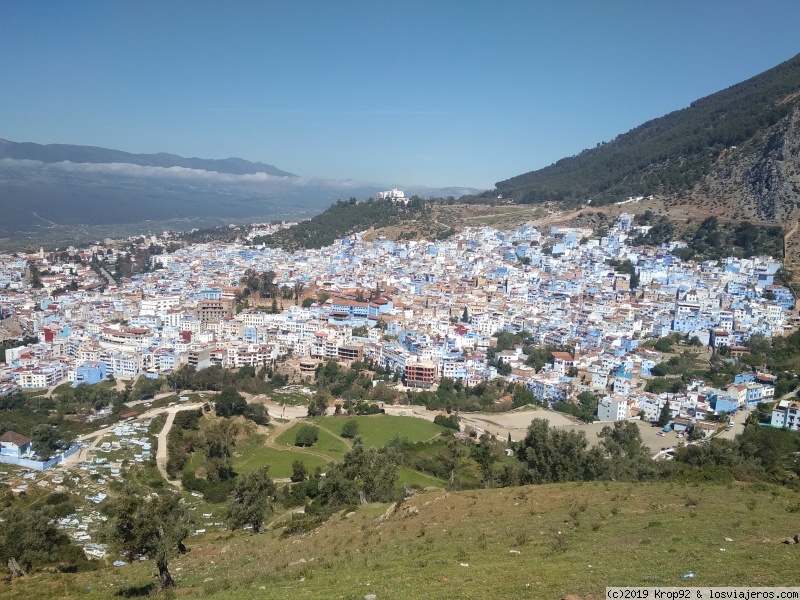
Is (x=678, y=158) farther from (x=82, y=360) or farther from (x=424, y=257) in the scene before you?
(x=82, y=360)

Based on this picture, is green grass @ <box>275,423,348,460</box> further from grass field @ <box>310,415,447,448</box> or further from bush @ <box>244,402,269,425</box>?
bush @ <box>244,402,269,425</box>

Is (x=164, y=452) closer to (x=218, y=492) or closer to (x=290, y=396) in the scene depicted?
(x=218, y=492)

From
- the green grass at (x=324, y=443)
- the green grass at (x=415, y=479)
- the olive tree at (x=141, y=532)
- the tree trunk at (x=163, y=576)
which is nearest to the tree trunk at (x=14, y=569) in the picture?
the olive tree at (x=141, y=532)

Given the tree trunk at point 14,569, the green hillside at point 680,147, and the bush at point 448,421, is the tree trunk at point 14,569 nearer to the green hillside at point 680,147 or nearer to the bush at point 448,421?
the bush at point 448,421

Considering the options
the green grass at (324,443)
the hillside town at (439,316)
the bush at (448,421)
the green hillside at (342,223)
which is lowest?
the green grass at (324,443)

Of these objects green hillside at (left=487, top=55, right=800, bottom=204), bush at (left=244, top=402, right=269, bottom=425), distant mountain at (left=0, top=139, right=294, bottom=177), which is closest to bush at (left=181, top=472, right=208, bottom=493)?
bush at (left=244, top=402, right=269, bottom=425)

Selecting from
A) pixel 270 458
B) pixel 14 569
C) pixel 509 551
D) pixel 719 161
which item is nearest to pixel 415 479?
pixel 270 458
